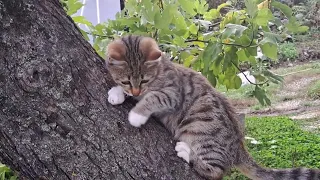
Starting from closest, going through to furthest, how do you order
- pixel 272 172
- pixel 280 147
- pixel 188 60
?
1. pixel 272 172
2. pixel 188 60
3. pixel 280 147

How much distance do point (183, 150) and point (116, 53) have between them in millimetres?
608

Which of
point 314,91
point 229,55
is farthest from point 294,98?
point 229,55

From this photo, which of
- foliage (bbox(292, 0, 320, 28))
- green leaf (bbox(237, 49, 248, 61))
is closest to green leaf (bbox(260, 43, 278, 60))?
green leaf (bbox(237, 49, 248, 61))

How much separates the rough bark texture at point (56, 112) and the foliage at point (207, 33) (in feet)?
2.38

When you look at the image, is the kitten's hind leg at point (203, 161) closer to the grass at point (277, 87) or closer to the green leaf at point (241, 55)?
the green leaf at point (241, 55)

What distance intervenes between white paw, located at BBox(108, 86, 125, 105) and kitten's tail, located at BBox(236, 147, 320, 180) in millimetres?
749

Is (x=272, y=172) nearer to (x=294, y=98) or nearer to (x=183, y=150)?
(x=183, y=150)

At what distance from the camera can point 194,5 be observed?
267 cm

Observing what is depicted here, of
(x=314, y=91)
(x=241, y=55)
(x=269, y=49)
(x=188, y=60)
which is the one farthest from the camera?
(x=314, y=91)

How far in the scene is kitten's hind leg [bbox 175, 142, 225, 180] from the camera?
6.38ft

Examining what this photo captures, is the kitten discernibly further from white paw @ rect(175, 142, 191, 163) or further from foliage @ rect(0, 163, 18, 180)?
foliage @ rect(0, 163, 18, 180)

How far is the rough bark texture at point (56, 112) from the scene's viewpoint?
1.59 meters

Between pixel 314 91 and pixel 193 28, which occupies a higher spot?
pixel 193 28

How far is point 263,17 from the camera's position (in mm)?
2184
